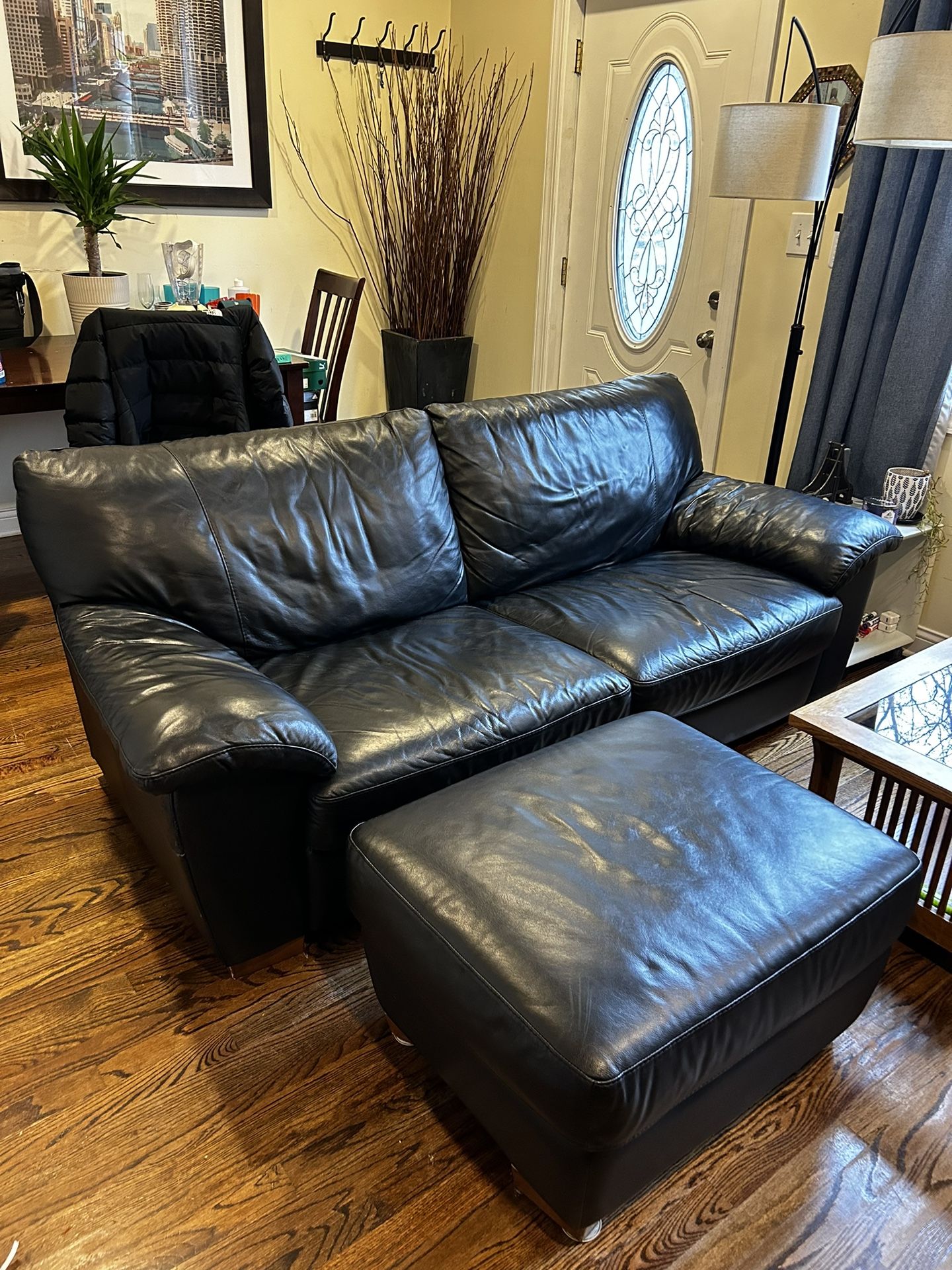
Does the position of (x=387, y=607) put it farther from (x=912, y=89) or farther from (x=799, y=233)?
(x=799, y=233)

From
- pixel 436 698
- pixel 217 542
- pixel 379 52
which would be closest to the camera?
pixel 436 698

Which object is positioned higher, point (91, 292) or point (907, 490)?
point (91, 292)

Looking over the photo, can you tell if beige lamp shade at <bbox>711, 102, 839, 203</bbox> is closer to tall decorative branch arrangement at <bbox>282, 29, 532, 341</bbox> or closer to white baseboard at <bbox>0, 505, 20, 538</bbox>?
tall decorative branch arrangement at <bbox>282, 29, 532, 341</bbox>

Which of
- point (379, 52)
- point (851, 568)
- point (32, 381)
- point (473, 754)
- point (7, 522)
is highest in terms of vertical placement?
point (379, 52)

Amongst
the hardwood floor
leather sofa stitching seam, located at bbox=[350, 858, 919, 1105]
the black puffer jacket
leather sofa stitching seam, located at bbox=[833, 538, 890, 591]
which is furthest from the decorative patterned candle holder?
the black puffer jacket

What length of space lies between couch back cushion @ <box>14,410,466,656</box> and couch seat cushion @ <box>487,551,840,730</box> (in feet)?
1.07

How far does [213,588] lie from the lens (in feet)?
6.45

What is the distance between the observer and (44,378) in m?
2.87

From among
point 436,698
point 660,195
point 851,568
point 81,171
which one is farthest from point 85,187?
point 851,568

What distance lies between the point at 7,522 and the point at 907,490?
342cm

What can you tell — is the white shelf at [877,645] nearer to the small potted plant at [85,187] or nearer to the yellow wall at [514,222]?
the yellow wall at [514,222]

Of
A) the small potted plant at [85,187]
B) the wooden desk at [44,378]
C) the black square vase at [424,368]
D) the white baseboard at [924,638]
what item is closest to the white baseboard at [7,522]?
the wooden desk at [44,378]

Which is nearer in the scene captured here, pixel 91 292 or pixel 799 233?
pixel 799 233

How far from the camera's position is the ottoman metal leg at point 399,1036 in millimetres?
1602
